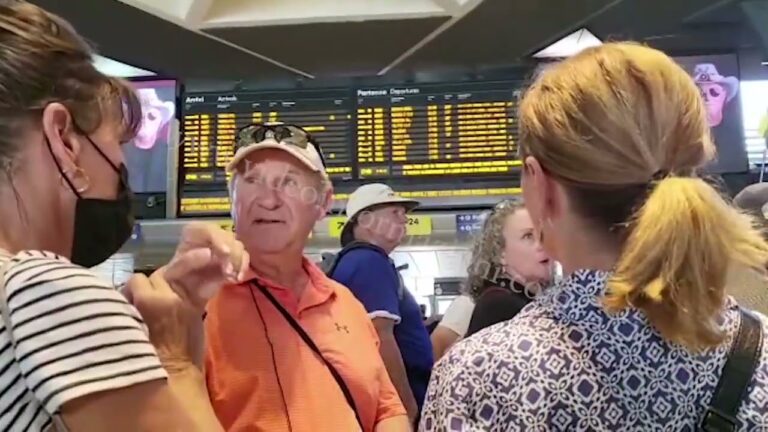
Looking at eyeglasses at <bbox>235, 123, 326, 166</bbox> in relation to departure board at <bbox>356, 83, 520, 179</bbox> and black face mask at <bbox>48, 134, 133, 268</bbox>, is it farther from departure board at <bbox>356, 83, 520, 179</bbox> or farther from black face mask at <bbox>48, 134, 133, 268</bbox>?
departure board at <bbox>356, 83, 520, 179</bbox>

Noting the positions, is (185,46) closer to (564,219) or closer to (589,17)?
(589,17)

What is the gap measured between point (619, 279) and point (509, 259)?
1745mm

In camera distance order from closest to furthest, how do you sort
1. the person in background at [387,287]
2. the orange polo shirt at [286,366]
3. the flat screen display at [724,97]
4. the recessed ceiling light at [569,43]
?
the orange polo shirt at [286,366], the person in background at [387,287], the flat screen display at [724,97], the recessed ceiling light at [569,43]

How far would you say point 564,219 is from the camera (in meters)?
1.25

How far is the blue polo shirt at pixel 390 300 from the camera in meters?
2.73

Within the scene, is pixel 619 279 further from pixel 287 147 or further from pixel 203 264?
pixel 287 147

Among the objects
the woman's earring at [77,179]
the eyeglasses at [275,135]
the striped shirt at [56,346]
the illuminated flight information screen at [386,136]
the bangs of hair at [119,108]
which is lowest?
the striped shirt at [56,346]

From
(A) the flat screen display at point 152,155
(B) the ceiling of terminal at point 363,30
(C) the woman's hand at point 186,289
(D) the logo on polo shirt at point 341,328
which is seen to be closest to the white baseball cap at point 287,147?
(D) the logo on polo shirt at point 341,328

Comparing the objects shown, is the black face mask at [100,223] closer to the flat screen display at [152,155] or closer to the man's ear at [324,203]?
the man's ear at [324,203]

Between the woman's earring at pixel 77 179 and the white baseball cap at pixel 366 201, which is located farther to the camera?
the white baseball cap at pixel 366 201

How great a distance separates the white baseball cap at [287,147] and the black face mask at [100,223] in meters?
0.77

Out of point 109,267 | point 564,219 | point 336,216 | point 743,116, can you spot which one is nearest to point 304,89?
point 336,216

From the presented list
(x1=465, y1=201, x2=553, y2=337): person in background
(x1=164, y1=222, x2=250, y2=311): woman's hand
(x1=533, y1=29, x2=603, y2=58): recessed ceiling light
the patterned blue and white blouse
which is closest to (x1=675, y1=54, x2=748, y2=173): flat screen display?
(x1=533, y1=29, x2=603, y2=58): recessed ceiling light

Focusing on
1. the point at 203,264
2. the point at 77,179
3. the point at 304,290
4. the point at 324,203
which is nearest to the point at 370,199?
the point at 324,203
